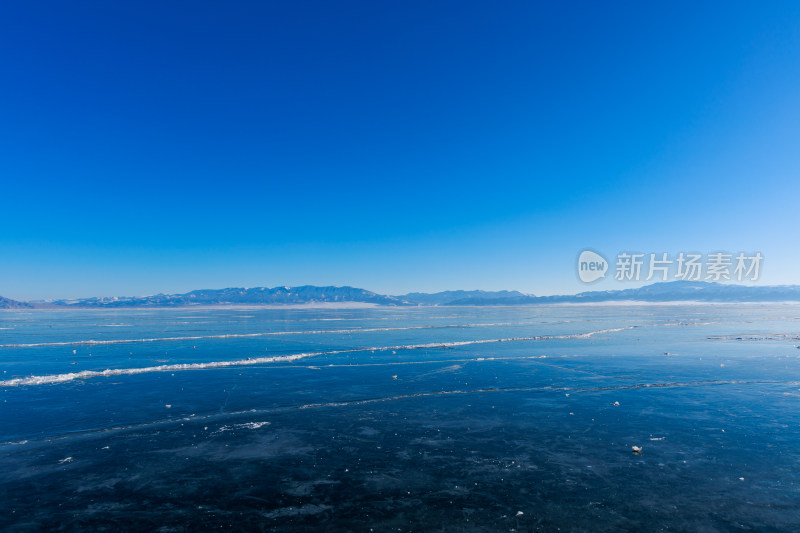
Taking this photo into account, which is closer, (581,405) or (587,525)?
(587,525)

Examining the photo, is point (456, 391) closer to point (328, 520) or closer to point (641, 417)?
point (641, 417)

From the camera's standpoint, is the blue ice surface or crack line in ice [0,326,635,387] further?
crack line in ice [0,326,635,387]

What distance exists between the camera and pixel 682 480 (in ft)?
27.1

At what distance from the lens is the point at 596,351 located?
27812mm

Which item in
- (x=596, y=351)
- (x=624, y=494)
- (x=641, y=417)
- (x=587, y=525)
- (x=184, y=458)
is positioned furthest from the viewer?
(x=596, y=351)

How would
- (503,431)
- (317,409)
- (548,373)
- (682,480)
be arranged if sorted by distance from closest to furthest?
(682,480) < (503,431) < (317,409) < (548,373)

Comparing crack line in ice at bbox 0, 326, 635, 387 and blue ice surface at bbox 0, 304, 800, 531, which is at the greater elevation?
crack line in ice at bbox 0, 326, 635, 387

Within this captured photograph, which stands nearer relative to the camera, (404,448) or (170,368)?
(404,448)

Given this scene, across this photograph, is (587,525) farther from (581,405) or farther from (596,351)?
(596,351)

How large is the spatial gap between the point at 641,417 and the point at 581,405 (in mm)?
1901

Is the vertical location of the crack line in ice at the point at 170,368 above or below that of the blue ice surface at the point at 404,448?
above

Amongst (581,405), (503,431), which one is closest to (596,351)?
(581,405)

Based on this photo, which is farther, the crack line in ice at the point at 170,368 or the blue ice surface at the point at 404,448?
the crack line in ice at the point at 170,368

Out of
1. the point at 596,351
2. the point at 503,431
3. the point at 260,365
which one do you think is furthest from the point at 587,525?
the point at 596,351
